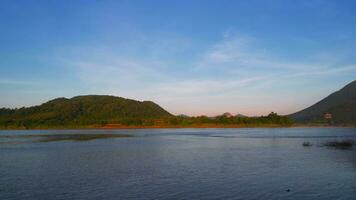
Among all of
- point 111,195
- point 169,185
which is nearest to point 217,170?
point 169,185

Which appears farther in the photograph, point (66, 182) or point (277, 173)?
point (277, 173)

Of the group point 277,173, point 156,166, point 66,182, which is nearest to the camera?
point 66,182

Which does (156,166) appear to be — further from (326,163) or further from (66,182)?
(326,163)

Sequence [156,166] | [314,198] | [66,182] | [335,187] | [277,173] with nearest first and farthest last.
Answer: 1. [314,198]
2. [335,187]
3. [66,182]
4. [277,173]
5. [156,166]

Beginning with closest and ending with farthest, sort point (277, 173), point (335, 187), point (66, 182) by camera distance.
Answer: point (335, 187) → point (66, 182) → point (277, 173)

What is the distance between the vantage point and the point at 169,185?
2894 cm

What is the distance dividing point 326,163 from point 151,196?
2475 centimetres

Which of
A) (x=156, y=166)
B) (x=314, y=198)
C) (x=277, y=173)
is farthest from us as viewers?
(x=156, y=166)

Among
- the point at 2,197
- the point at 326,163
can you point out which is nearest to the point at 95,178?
the point at 2,197

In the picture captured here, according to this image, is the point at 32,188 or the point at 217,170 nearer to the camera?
the point at 32,188

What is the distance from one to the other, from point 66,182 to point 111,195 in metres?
7.12

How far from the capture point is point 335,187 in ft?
90.8

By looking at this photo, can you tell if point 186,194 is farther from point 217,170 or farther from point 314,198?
point 217,170

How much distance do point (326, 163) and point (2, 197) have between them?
108 feet
